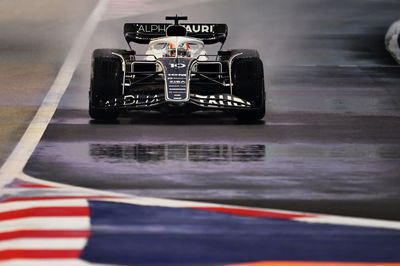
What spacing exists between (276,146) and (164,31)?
484cm

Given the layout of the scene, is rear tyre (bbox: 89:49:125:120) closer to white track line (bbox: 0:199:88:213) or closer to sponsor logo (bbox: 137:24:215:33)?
sponsor logo (bbox: 137:24:215:33)

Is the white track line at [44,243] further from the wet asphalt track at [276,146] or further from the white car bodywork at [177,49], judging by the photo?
the white car bodywork at [177,49]

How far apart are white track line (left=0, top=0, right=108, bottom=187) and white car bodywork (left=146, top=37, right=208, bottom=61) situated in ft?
5.24

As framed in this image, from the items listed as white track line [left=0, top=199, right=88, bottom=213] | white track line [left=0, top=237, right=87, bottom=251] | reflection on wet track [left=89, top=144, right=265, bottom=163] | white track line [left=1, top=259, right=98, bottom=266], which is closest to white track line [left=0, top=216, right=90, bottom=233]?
white track line [left=0, top=237, right=87, bottom=251]

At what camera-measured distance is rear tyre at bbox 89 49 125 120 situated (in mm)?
20016

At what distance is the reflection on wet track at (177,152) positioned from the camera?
1700 cm

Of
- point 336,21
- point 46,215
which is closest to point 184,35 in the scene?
point 46,215

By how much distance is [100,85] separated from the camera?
789 inches

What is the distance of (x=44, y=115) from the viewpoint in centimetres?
2105

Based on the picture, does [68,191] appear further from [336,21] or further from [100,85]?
[336,21]

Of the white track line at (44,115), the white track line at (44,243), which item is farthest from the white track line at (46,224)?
the white track line at (44,115)

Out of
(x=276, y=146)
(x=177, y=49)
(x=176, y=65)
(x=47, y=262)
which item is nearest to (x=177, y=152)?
(x=276, y=146)

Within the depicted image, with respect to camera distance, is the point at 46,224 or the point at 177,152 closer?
the point at 46,224

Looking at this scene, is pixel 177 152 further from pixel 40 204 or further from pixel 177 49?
pixel 40 204
